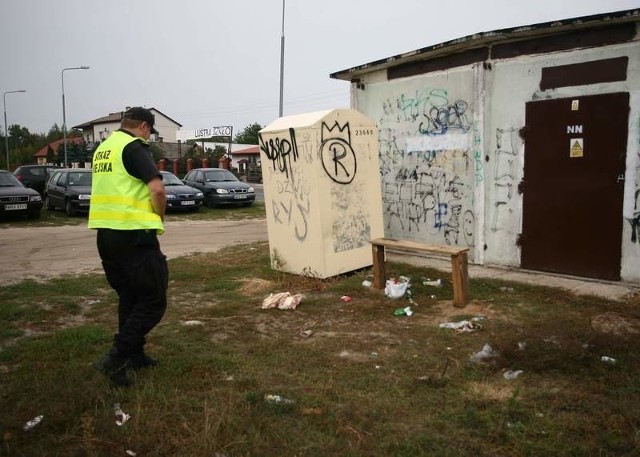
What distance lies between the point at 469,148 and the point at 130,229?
5.58 m

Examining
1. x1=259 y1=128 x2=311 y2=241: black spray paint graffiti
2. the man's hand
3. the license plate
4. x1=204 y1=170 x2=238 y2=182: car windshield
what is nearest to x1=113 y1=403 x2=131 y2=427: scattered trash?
the man's hand

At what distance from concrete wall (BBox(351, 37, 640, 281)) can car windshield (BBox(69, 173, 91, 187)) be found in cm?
1169

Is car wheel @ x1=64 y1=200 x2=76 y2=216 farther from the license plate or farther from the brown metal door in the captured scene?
the brown metal door

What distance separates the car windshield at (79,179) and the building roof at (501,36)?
11.6 meters

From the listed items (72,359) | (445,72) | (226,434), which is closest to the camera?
(226,434)

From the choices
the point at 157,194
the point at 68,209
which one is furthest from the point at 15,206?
the point at 157,194

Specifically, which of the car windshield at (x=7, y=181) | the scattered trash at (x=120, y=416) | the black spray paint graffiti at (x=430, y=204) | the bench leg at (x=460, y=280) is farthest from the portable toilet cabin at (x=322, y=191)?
the car windshield at (x=7, y=181)

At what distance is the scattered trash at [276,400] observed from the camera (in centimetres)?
343

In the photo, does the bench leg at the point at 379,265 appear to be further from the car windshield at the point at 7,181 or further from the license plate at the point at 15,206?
the car windshield at the point at 7,181

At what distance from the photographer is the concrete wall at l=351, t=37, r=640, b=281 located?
20.9ft

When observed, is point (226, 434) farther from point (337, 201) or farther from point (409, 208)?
point (409, 208)

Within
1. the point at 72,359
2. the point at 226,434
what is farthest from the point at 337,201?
Result: the point at 226,434

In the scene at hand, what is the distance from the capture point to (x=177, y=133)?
7169cm

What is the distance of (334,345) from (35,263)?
6.82 m
